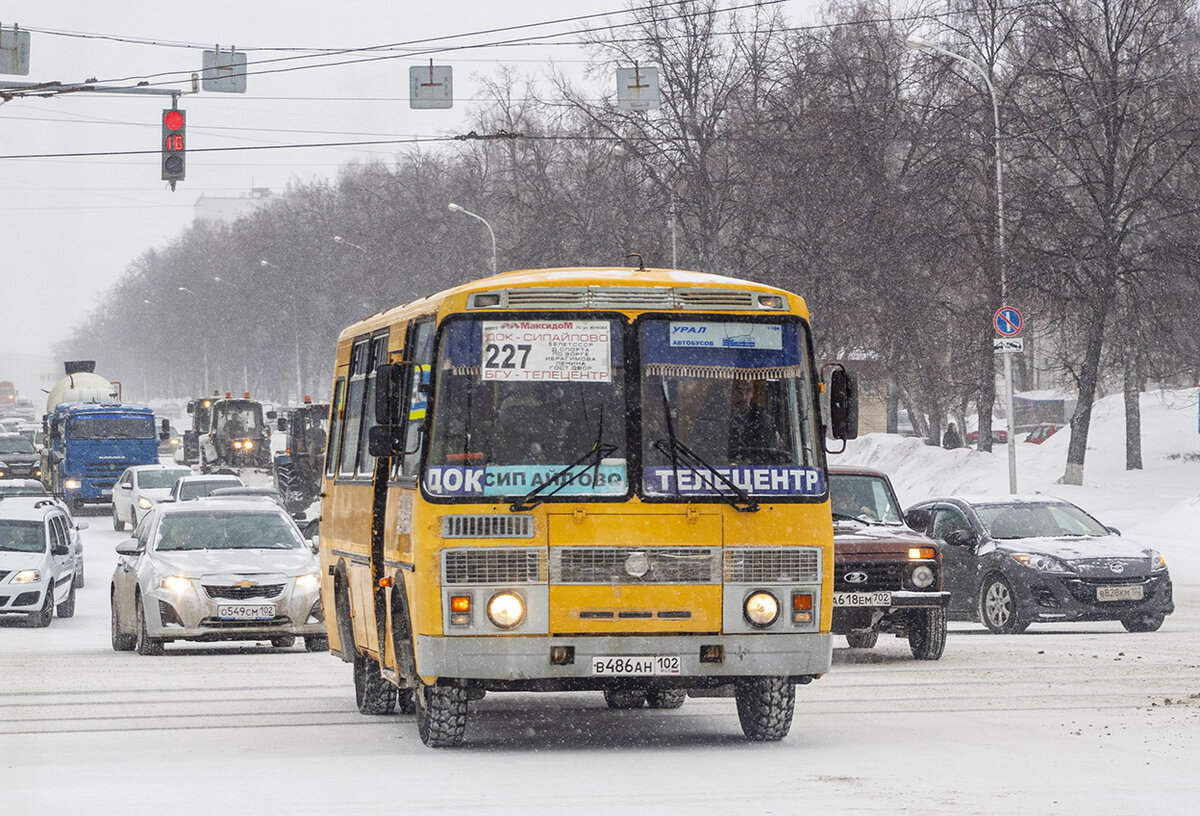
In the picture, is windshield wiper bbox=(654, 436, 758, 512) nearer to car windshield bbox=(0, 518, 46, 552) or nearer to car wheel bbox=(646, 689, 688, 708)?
car wheel bbox=(646, 689, 688, 708)

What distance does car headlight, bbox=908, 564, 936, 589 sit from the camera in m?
17.6

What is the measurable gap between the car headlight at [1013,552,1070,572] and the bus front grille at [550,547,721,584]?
1033cm

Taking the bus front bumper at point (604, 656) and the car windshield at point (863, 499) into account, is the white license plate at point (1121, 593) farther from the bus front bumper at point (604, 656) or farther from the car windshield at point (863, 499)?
the bus front bumper at point (604, 656)

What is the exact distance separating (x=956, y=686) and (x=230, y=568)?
7479mm

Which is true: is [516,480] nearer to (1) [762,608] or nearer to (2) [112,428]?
(1) [762,608]

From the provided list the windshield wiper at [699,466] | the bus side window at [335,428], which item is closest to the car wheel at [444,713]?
the windshield wiper at [699,466]

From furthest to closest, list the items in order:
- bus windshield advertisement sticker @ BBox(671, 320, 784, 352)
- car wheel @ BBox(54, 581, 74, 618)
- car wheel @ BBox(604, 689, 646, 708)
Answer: car wheel @ BBox(54, 581, 74, 618)
car wheel @ BBox(604, 689, 646, 708)
bus windshield advertisement sticker @ BBox(671, 320, 784, 352)

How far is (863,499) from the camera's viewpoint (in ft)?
62.1

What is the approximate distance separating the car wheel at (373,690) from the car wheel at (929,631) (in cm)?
578

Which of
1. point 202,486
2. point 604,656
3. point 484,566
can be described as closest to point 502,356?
point 484,566

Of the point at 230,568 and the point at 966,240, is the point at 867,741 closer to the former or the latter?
the point at 230,568

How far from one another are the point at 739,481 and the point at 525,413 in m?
1.23

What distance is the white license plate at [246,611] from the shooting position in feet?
62.7

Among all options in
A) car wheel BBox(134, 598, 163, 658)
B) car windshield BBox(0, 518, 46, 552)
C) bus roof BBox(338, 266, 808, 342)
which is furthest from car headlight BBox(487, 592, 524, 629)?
car windshield BBox(0, 518, 46, 552)
